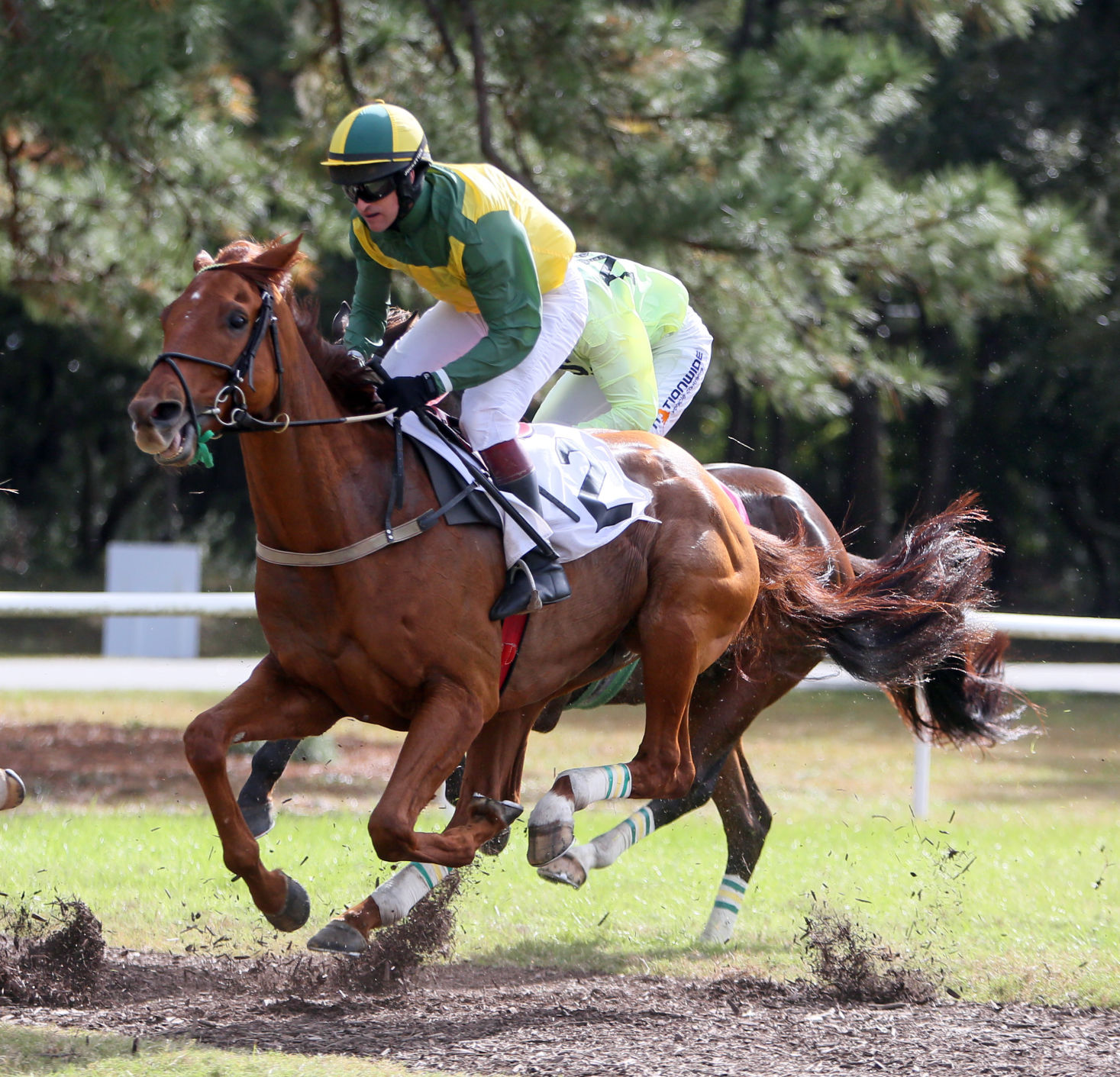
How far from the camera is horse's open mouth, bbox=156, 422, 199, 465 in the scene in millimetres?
3156

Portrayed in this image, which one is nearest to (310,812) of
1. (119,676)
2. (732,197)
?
(119,676)

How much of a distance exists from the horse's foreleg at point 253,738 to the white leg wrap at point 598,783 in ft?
2.37

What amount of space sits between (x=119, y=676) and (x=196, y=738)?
6816 mm

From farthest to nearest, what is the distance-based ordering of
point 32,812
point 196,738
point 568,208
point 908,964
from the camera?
1. point 568,208
2. point 32,812
3. point 908,964
4. point 196,738

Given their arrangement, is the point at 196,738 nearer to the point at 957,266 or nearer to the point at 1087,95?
the point at 957,266

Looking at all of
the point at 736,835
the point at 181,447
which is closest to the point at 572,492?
the point at 181,447

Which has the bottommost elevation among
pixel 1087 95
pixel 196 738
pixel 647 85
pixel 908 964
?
pixel 908 964

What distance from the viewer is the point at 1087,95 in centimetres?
1750

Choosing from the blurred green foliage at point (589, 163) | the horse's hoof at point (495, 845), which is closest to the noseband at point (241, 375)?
the horse's hoof at point (495, 845)

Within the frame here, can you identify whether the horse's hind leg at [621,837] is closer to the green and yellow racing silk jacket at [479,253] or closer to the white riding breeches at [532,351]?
the white riding breeches at [532,351]

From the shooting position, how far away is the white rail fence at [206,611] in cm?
612

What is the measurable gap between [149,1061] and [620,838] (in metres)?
1.62

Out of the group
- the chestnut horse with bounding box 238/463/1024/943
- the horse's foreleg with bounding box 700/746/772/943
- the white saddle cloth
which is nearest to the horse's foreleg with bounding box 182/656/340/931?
the white saddle cloth

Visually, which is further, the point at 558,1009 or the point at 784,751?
the point at 784,751
